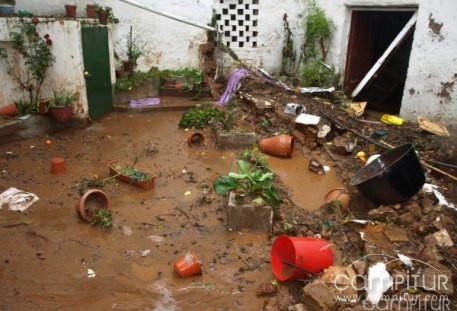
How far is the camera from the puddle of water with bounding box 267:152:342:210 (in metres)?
5.05

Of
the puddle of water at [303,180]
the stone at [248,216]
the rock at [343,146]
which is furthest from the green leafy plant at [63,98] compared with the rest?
the rock at [343,146]

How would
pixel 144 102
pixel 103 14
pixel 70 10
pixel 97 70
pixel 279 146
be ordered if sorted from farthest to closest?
1. pixel 144 102
2. pixel 103 14
3. pixel 97 70
4. pixel 70 10
5. pixel 279 146

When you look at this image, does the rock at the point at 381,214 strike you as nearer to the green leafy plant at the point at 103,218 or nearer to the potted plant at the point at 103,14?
the green leafy plant at the point at 103,218

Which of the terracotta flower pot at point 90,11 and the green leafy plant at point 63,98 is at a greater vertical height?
the terracotta flower pot at point 90,11

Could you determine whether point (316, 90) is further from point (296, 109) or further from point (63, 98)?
point (63, 98)

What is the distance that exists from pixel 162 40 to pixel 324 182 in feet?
18.6

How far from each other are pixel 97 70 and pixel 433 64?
21.3 ft

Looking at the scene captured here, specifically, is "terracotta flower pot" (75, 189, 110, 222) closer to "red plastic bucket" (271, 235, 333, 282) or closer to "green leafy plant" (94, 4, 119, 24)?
"red plastic bucket" (271, 235, 333, 282)

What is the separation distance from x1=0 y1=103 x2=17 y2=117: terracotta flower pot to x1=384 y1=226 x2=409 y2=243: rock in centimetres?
618

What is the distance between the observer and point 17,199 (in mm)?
4660

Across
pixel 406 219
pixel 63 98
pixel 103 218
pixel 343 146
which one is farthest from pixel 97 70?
pixel 406 219

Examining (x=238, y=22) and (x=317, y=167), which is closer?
(x=317, y=167)

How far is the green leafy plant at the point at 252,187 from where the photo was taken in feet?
13.9

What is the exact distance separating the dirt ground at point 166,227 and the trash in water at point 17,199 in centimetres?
10
